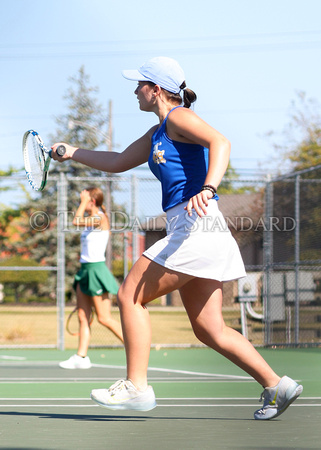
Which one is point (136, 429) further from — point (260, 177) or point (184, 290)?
point (260, 177)

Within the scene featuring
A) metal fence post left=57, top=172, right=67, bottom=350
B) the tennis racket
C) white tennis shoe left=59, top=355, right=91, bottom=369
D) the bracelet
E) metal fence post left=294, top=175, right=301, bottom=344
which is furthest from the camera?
metal fence post left=294, top=175, right=301, bottom=344

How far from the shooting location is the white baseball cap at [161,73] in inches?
198

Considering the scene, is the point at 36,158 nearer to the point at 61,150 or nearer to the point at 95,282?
the point at 61,150

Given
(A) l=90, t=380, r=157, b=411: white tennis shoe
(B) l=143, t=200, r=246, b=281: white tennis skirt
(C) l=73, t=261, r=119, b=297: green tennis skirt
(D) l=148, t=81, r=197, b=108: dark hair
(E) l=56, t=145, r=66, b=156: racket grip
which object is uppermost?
(D) l=148, t=81, r=197, b=108: dark hair

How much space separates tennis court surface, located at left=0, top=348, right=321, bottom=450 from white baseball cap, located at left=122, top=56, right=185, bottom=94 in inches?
76.1

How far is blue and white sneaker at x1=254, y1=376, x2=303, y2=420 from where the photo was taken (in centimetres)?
492

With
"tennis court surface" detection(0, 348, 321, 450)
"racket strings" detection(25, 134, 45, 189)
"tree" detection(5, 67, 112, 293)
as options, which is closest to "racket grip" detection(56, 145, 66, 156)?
"racket strings" detection(25, 134, 45, 189)

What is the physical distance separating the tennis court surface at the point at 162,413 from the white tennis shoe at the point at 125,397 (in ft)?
0.41

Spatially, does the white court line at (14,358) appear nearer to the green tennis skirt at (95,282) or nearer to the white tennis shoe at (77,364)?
the white tennis shoe at (77,364)

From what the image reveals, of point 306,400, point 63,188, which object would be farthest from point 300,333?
point 306,400

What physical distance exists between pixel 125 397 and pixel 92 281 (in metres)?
4.92

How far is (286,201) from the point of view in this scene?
54.2 feet

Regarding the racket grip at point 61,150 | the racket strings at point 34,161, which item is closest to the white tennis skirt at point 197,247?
the racket grip at point 61,150

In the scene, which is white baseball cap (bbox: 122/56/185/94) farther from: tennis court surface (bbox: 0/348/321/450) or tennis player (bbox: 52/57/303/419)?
tennis court surface (bbox: 0/348/321/450)
